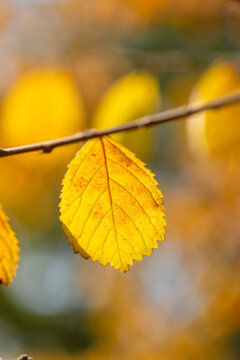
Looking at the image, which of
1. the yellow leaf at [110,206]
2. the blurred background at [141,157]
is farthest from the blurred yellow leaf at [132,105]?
the yellow leaf at [110,206]

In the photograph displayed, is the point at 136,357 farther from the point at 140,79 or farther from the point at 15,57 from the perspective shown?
the point at 140,79

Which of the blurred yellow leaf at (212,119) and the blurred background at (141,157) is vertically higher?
the blurred background at (141,157)

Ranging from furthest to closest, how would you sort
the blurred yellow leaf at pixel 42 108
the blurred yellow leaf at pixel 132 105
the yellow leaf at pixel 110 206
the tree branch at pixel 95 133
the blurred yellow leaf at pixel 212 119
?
the blurred yellow leaf at pixel 42 108 → the blurred yellow leaf at pixel 132 105 → the blurred yellow leaf at pixel 212 119 → the yellow leaf at pixel 110 206 → the tree branch at pixel 95 133

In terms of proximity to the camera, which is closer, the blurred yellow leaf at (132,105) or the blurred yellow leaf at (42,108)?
the blurred yellow leaf at (132,105)

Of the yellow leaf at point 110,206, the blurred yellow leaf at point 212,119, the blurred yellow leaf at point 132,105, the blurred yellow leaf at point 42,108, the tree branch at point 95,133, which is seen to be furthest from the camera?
the blurred yellow leaf at point 42,108

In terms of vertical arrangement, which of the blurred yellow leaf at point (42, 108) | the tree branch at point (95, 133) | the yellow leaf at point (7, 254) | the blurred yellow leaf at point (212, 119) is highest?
the blurred yellow leaf at point (42, 108)

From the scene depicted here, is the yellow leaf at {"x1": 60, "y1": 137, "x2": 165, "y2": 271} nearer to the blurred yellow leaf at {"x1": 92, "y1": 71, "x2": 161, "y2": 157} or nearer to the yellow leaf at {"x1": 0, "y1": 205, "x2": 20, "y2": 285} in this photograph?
the yellow leaf at {"x1": 0, "y1": 205, "x2": 20, "y2": 285}

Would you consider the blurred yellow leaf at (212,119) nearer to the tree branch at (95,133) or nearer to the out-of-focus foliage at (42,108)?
the out-of-focus foliage at (42,108)
